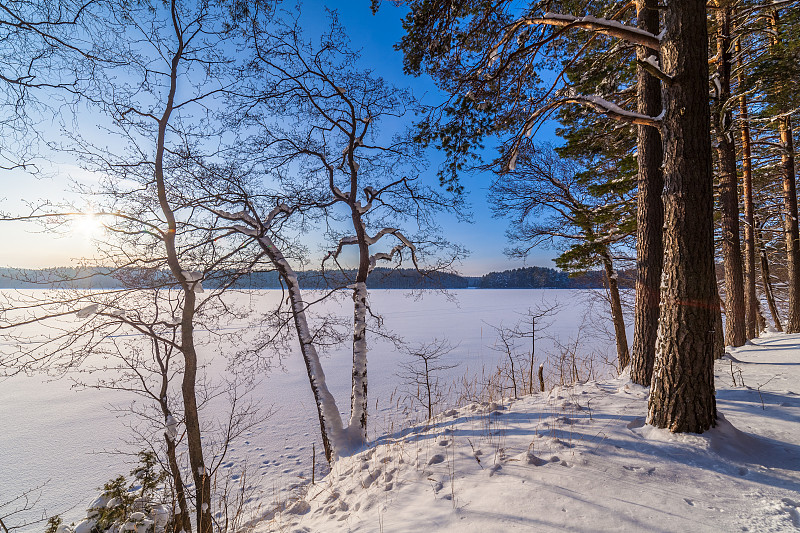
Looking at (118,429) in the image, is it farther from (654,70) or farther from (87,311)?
(654,70)

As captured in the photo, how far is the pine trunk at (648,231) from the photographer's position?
4.54 m

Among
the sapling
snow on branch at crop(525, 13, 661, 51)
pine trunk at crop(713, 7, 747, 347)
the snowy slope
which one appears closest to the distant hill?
the sapling

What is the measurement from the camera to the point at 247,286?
717cm

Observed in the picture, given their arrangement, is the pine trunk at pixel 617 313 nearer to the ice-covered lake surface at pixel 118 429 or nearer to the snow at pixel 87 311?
the ice-covered lake surface at pixel 118 429

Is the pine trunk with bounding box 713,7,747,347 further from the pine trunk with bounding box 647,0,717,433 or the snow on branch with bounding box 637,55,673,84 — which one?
the snow on branch with bounding box 637,55,673,84

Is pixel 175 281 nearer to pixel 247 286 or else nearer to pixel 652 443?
pixel 247 286

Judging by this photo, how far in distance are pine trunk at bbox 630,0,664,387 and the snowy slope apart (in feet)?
2.35

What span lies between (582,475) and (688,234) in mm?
2545

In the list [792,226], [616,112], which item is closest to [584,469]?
[616,112]

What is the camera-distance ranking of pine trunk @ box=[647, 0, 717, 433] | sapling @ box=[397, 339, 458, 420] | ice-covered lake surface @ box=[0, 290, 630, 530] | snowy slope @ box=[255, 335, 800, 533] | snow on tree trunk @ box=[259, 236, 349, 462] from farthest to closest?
sapling @ box=[397, 339, 458, 420], ice-covered lake surface @ box=[0, 290, 630, 530], snow on tree trunk @ box=[259, 236, 349, 462], pine trunk @ box=[647, 0, 717, 433], snowy slope @ box=[255, 335, 800, 533]

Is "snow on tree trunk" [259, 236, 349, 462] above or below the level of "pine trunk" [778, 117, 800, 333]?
below

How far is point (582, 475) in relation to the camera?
2.56 meters

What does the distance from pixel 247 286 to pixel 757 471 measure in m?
8.19

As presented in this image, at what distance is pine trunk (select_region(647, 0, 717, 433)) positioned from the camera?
2.98 meters
